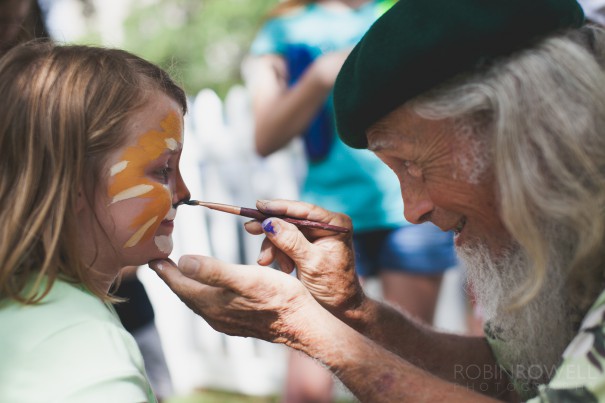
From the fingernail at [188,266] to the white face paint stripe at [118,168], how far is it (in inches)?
10.3

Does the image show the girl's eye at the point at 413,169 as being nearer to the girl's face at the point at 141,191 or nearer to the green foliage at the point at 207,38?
the girl's face at the point at 141,191

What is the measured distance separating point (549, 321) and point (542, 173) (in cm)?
40

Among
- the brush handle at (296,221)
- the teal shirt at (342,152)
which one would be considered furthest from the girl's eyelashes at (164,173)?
the teal shirt at (342,152)

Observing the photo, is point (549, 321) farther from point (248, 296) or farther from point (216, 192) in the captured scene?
point (216, 192)

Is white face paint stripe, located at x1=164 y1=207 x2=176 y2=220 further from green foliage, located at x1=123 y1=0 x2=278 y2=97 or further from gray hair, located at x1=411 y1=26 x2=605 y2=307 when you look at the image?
green foliage, located at x1=123 y1=0 x2=278 y2=97

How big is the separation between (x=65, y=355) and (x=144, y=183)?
49 cm

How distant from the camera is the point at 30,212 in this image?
58.6 inches

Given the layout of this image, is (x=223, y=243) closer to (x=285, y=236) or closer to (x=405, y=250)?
(x=405, y=250)

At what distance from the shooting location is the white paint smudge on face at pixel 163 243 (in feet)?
5.65

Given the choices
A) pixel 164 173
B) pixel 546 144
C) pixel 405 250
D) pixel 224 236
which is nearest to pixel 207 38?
pixel 224 236

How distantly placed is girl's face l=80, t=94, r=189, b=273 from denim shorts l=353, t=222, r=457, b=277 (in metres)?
1.27

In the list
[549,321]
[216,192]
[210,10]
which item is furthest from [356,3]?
[210,10]

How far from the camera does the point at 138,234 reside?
1.67m

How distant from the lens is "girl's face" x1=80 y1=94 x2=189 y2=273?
1623 millimetres
